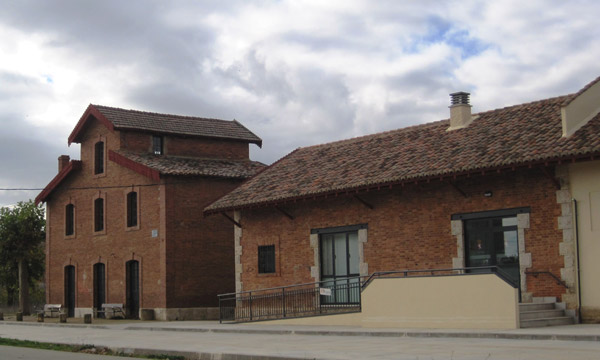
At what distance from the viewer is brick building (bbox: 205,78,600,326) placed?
19906mm

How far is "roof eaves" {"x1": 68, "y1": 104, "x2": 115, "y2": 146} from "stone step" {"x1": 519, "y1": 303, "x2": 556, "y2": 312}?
21.4 m

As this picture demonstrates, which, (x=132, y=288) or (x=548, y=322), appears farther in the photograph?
(x=132, y=288)

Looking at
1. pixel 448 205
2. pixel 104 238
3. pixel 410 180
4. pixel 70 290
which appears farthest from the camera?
pixel 70 290

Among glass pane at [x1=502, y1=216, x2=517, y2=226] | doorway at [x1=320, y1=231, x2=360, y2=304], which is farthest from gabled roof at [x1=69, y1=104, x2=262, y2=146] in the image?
glass pane at [x1=502, y1=216, x2=517, y2=226]

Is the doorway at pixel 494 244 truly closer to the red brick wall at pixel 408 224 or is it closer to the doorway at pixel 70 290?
the red brick wall at pixel 408 224

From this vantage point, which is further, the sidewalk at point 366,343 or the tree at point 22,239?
the tree at point 22,239

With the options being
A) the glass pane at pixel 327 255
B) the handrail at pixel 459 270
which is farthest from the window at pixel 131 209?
the handrail at pixel 459 270

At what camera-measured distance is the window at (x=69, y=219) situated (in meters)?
39.3

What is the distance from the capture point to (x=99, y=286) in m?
37.0

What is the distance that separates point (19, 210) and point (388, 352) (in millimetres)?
32714

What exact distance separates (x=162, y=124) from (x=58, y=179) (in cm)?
619

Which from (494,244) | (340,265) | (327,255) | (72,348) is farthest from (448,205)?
(72,348)

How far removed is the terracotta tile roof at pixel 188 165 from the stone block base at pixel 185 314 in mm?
5414

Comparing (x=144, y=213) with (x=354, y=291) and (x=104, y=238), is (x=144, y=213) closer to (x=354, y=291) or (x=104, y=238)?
(x=104, y=238)
